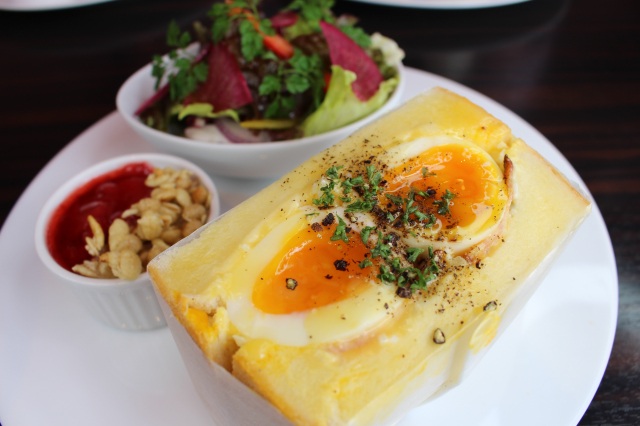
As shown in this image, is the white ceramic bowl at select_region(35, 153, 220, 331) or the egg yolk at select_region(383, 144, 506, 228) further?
the white ceramic bowl at select_region(35, 153, 220, 331)

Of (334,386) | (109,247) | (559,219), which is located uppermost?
(559,219)

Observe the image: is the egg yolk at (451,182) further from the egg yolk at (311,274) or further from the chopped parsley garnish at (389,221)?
the egg yolk at (311,274)

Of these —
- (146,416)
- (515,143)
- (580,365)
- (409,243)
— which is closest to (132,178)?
(146,416)

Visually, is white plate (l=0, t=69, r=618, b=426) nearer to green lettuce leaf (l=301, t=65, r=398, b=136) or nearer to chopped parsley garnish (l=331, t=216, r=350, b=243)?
chopped parsley garnish (l=331, t=216, r=350, b=243)

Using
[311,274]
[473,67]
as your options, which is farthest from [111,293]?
[473,67]

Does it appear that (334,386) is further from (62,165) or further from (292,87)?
(62,165)

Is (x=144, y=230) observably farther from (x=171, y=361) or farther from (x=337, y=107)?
(x=337, y=107)

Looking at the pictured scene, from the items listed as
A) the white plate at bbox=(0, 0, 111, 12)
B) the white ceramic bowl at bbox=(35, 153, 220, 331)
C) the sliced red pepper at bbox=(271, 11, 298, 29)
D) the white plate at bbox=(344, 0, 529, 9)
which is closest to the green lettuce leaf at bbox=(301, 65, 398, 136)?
the sliced red pepper at bbox=(271, 11, 298, 29)
